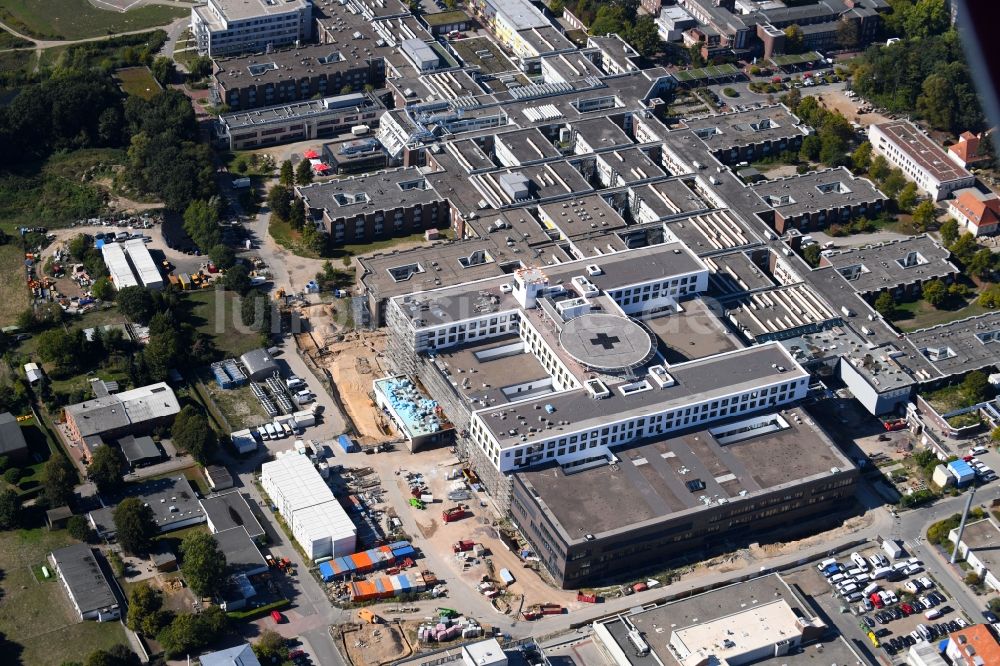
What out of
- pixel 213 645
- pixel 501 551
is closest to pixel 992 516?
pixel 501 551

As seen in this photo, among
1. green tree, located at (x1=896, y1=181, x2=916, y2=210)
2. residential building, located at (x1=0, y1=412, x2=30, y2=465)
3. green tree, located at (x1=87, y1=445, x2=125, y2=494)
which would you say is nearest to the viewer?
green tree, located at (x1=87, y1=445, x2=125, y2=494)

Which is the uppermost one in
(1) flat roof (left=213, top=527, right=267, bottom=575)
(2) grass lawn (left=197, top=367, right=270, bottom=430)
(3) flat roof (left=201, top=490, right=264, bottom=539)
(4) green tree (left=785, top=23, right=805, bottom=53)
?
(4) green tree (left=785, top=23, right=805, bottom=53)

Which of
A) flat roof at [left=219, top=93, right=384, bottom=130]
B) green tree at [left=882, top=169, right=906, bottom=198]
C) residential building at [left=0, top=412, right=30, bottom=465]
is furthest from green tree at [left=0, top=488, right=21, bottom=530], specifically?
green tree at [left=882, top=169, right=906, bottom=198]

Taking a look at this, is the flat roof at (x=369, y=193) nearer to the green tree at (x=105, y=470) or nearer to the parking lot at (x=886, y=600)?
the green tree at (x=105, y=470)

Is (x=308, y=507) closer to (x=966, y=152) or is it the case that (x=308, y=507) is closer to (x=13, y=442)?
(x=13, y=442)

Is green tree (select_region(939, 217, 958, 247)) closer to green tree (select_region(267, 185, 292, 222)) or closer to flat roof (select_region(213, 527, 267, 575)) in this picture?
green tree (select_region(267, 185, 292, 222))

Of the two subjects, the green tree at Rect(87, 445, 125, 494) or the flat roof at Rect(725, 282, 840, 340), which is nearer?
the green tree at Rect(87, 445, 125, 494)

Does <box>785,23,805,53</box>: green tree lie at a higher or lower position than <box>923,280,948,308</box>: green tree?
higher
